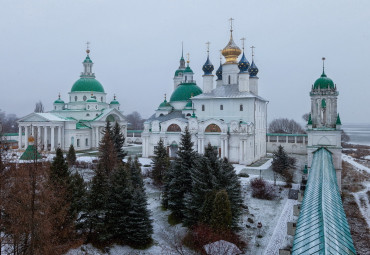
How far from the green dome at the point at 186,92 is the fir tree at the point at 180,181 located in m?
20.7

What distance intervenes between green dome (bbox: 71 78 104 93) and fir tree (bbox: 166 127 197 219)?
3045 cm

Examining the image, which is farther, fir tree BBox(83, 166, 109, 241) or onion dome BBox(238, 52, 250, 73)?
onion dome BBox(238, 52, 250, 73)

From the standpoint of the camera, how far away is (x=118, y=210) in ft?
40.8

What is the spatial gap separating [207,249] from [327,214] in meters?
5.37

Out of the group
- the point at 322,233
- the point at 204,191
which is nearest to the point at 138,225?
the point at 204,191

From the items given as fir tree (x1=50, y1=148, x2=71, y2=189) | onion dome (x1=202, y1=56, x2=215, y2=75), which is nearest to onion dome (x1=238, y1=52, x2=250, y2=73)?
onion dome (x1=202, y1=56, x2=215, y2=75)

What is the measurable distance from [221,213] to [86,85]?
36.3m

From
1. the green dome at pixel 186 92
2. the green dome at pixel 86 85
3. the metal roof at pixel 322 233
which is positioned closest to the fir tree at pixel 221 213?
the metal roof at pixel 322 233

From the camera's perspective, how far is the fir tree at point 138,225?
11961 millimetres

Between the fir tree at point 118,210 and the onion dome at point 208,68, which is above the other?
the onion dome at point 208,68

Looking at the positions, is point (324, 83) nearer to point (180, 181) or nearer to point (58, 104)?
point (180, 181)

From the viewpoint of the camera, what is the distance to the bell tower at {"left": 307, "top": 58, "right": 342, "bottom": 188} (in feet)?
59.6

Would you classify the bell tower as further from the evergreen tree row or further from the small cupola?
the small cupola

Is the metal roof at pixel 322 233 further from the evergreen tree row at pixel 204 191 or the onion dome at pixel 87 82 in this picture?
the onion dome at pixel 87 82
